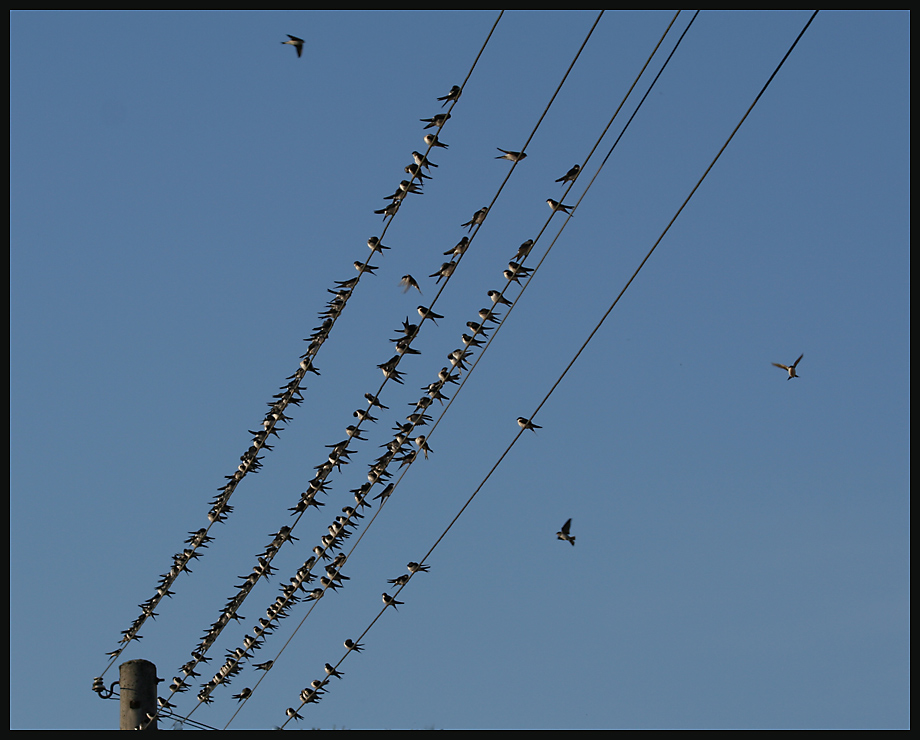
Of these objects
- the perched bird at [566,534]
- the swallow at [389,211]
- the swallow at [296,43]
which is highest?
the swallow at [296,43]

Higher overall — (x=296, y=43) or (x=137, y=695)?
(x=296, y=43)

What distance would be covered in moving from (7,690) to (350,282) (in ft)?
20.9

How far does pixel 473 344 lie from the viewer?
1437 centimetres

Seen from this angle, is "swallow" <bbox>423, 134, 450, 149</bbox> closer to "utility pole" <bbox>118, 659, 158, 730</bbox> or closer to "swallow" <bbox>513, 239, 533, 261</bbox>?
"swallow" <bbox>513, 239, 533, 261</bbox>

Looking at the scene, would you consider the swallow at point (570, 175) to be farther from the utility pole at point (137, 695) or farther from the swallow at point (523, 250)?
the utility pole at point (137, 695)

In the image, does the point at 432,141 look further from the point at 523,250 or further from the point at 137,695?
the point at 137,695

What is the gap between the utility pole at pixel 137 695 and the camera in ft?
45.2

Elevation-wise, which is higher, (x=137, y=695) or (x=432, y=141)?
(x=432, y=141)

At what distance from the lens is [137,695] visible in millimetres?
13883

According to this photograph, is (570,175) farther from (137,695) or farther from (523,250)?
(137,695)

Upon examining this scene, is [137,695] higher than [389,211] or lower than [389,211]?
lower

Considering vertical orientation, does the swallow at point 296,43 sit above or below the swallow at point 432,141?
above

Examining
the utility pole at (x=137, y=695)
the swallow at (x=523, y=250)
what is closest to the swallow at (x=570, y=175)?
the swallow at (x=523, y=250)

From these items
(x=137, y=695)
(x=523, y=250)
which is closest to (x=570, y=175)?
(x=523, y=250)
